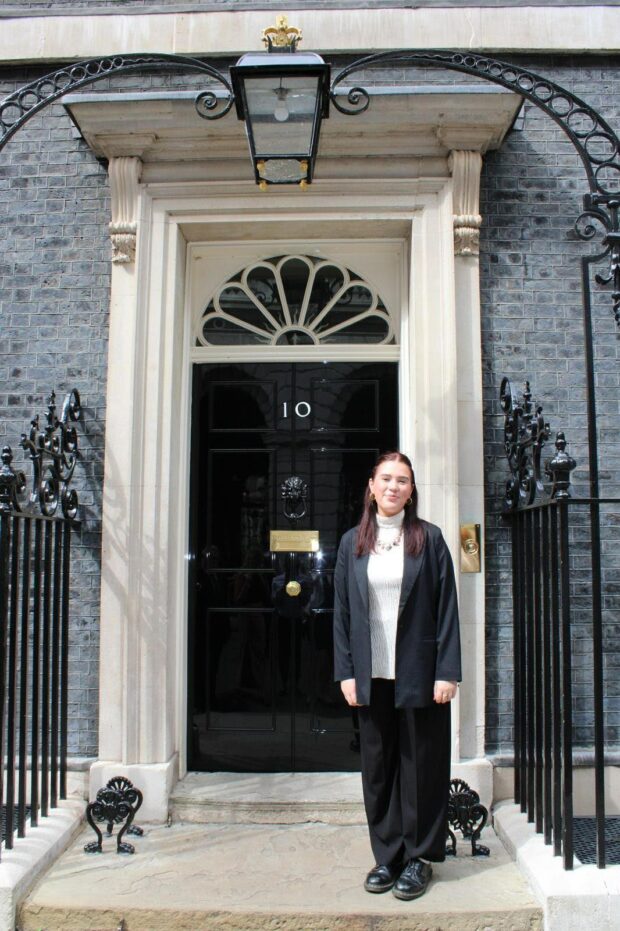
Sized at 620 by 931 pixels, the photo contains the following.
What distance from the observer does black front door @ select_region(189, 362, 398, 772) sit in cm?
465

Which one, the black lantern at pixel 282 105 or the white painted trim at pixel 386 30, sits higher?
the white painted trim at pixel 386 30

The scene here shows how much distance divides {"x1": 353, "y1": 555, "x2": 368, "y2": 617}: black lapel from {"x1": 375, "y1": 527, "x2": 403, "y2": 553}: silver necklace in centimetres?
7

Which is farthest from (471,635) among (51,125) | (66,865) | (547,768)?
(51,125)

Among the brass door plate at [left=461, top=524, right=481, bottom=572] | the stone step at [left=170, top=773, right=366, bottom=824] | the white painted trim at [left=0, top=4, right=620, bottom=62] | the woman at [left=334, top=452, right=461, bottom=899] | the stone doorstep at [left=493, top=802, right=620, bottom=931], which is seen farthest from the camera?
the white painted trim at [left=0, top=4, right=620, bottom=62]

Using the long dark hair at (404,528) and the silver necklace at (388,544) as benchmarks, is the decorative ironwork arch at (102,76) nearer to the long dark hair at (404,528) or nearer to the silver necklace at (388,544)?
the long dark hair at (404,528)

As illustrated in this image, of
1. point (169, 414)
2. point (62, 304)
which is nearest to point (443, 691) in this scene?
point (169, 414)

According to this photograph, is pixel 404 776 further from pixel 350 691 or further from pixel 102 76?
pixel 102 76

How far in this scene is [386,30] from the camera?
4797 millimetres

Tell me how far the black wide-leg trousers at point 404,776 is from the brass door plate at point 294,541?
146 cm

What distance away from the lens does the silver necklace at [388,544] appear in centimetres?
339

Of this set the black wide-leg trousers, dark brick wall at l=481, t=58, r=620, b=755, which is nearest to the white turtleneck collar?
the black wide-leg trousers

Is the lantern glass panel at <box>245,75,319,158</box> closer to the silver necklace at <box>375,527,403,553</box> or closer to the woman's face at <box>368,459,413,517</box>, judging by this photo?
the woman's face at <box>368,459,413,517</box>

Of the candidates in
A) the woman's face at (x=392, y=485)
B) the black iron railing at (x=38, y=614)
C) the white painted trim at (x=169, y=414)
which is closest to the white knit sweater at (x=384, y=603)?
the woman's face at (x=392, y=485)

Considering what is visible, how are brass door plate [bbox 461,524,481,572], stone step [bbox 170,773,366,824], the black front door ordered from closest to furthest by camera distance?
stone step [bbox 170,773,366,824] → brass door plate [bbox 461,524,481,572] → the black front door
